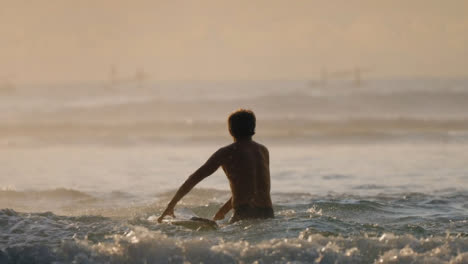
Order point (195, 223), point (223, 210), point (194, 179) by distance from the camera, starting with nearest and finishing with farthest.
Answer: point (194, 179), point (195, 223), point (223, 210)

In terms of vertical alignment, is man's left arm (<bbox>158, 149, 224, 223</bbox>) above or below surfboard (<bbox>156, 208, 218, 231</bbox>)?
above

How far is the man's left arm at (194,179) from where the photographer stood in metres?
6.47

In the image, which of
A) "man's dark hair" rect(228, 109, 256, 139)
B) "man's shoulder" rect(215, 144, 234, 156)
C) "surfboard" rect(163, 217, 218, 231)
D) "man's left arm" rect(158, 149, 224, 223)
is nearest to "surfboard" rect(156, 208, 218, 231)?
"surfboard" rect(163, 217, 218, 231)

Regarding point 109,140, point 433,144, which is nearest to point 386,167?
point 433,144

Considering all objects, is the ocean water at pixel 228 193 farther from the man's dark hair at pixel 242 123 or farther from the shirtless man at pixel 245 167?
the man's dark hair at pixel 242 123

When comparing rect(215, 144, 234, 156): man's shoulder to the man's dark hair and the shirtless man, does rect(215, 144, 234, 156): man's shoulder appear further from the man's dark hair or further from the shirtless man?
the man's dark hair

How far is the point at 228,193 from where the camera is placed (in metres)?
11.4

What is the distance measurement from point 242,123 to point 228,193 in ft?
15.9

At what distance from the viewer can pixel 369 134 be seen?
2311cm

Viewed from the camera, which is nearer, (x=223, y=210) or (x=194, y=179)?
(x=194, y=179)

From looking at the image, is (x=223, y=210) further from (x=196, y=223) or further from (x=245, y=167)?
(x=245, y=167)

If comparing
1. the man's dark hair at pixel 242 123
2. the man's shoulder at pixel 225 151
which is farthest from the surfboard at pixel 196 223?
the man's dark hair at pixel 242 123

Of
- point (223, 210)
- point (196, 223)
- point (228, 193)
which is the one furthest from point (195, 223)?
point (228, 193)

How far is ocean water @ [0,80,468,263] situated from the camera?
19.6 ft
